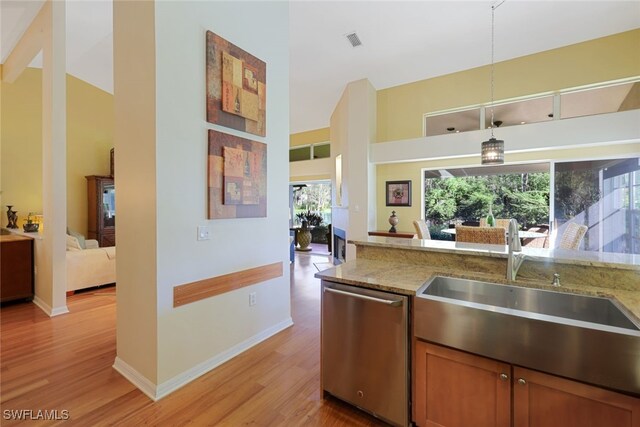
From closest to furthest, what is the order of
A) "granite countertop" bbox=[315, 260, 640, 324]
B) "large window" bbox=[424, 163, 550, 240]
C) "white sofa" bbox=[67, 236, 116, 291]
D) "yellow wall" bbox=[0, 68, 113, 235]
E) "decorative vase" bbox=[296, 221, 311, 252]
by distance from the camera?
"granite countertop" bbox=[315, 260, 640, 324]
"white sofa" bbox=[67, 236, 116, 291]
"large window" bbox=[424, 163, 550, 240]
"yellow wall" bbox=[0, 68, 113, 235]
"decorative vase" bbox=[296, 221, 311, 252]

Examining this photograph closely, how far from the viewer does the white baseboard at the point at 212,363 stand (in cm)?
210

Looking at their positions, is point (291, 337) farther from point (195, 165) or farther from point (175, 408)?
point (195, 165)

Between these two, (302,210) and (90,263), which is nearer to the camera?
(90,263)

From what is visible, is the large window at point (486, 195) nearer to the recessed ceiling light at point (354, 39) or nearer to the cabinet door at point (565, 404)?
the recessed ceiling light at point (354, 39)

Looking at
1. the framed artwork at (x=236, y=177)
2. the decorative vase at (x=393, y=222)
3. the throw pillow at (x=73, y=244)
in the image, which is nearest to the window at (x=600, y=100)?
the decorative vase at (x=393, y=222)

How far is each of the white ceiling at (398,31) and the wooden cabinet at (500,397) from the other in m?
4.18

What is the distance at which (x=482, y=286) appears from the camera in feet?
6.08

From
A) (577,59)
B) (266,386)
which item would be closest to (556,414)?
(266,386)

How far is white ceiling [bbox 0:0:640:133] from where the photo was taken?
391 cm

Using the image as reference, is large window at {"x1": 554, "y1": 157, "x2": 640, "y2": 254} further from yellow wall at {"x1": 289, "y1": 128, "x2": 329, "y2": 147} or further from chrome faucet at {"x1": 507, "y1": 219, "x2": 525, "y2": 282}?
yellow wall at {"x1": 289, "y1": 128, "x2": 329, "y2": 147}

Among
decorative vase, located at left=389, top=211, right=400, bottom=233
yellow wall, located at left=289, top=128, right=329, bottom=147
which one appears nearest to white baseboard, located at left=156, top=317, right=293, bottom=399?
decorative vase, located at left=389, top=211, right=400, bottom=233

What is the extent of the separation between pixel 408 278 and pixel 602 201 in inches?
205

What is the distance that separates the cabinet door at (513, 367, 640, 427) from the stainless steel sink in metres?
0.05

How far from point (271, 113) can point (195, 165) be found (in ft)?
3.61
